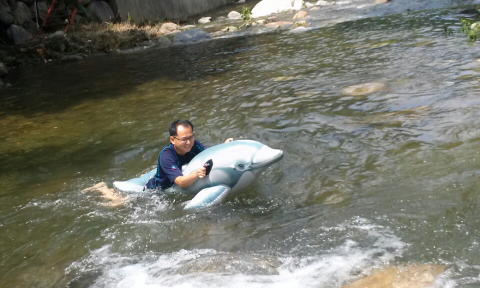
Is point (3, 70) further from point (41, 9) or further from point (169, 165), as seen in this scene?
point (169, 165)

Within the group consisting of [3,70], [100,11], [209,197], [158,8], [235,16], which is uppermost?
[100,11]

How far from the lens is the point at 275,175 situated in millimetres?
5723

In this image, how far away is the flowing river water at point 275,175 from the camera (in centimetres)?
401

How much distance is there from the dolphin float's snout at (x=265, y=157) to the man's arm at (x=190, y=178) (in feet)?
1.62

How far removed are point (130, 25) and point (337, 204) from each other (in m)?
15.3

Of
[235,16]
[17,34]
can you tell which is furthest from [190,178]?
[235,16]

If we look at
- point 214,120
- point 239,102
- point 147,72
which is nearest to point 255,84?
point 239,102

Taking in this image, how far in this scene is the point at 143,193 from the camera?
5703 millimetres

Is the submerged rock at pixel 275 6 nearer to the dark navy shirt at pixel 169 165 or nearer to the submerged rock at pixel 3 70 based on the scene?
the submerged rock at pixel 3 70

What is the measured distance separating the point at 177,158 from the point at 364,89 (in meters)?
3.70

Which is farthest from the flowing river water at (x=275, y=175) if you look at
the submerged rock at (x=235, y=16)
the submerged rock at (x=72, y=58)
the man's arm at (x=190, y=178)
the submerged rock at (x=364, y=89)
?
the submerged rock at (x=235, y=16)

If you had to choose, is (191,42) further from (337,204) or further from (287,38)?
(337,204)

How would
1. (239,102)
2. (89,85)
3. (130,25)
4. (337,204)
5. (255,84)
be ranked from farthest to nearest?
(130,25)
(89,85)
(255,84)
(239,102)
(337,204)

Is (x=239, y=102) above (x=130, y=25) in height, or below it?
below
